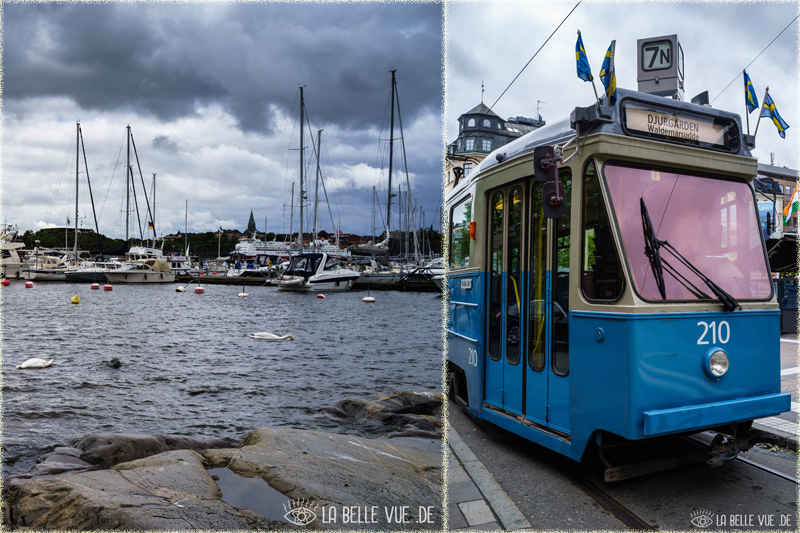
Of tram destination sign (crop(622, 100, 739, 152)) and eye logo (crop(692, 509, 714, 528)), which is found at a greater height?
tram destination sign (crop(622, 100, 739, 152))

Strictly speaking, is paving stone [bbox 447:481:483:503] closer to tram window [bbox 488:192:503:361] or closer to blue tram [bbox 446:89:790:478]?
blue tram [bbox 446:89:790:478]

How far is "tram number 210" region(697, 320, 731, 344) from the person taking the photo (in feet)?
16.2

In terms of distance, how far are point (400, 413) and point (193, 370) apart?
7.70 meters

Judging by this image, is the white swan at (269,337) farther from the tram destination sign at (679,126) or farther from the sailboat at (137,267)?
the sailboat at (137,267)

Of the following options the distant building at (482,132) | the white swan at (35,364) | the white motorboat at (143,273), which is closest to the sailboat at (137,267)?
the white motorboat at (143,273)

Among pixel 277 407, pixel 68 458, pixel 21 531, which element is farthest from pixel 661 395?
pixel 277 407

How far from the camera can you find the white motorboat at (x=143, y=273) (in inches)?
2475

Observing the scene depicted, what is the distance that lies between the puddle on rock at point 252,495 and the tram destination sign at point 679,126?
451 centimetres

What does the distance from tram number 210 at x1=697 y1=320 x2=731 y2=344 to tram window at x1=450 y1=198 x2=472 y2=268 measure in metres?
3.21

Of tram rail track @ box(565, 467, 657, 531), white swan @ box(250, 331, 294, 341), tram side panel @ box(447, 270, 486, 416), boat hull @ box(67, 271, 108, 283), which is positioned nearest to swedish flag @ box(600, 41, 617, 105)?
tram side panel @ box(447, 270, 486, 416)

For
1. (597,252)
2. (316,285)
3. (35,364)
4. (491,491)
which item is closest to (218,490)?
(491,491)

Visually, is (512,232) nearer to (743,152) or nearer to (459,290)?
(459,290)

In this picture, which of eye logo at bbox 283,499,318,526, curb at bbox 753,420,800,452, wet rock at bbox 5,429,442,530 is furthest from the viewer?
curb at bbox 753,420,800,452

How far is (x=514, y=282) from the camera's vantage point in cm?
641
